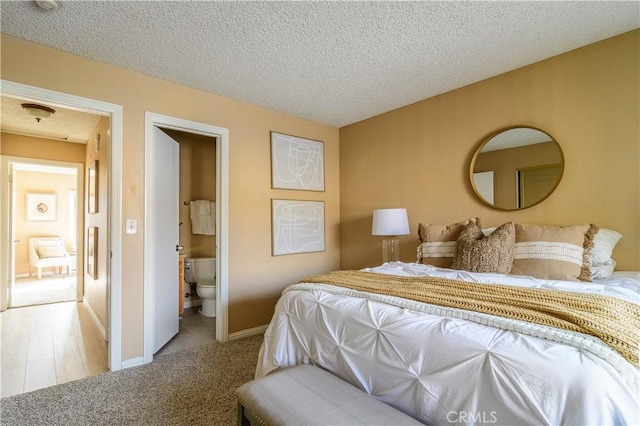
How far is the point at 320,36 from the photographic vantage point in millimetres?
2090

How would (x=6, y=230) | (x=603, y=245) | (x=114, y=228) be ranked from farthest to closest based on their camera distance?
1. (x=6, y=230)
2. (x=114, y=228)
3. (x=603, y=245)

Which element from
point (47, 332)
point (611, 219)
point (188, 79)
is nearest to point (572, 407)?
point (611, 219)

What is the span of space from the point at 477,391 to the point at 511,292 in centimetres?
65

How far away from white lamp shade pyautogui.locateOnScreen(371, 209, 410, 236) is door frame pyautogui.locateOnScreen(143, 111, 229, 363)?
1561mm

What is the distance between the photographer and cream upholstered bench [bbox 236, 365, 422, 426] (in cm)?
108

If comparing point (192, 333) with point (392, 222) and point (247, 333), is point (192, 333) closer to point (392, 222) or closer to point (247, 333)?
point (247, 333)

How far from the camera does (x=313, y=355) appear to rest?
5.24 ft

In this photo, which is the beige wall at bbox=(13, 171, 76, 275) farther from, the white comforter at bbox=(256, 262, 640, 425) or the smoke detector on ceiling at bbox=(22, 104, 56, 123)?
the white comforter at bbox=(256, 262, 640, 425)

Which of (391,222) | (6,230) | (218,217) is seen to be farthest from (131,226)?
(6,230)

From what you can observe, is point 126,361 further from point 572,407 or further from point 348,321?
point 572,407

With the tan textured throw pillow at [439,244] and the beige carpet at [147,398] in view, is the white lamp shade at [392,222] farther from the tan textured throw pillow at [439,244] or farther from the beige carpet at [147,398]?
the beige carpet at [147,398]

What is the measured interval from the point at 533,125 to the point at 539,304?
187 centimetres

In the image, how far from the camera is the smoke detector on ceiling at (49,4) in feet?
5.66

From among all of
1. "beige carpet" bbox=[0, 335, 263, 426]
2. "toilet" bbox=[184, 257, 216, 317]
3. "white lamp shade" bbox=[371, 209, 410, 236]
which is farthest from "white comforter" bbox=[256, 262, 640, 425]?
"toilet" bbox=[184, 257, 216, 317]
